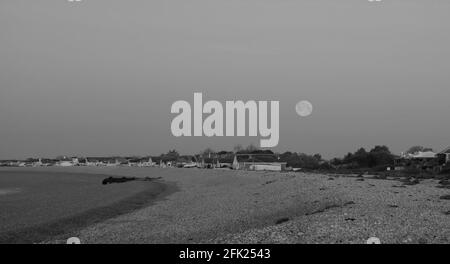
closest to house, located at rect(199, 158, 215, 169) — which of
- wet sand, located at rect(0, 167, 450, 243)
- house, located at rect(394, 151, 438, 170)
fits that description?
house, located at rect(394, 151, 438, 170)

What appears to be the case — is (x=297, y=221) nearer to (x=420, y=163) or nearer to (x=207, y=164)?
(x=420, y=163)

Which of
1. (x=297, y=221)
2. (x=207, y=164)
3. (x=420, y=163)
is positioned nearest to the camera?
(x=297, y=221)

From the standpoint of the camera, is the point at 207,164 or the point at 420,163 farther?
the point at 207,164

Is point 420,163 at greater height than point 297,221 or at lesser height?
greater

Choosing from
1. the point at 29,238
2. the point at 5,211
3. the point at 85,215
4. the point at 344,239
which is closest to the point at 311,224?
the point at 344,239

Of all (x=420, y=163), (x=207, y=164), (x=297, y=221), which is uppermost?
(x=420, y=163)

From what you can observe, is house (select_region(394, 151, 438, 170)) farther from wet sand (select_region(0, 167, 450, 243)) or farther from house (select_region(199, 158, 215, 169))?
house (select_region(199, 158, 215, 169))

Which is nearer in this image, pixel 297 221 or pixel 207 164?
pixel 297 221

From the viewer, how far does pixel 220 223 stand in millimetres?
19812

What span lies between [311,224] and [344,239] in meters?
2.40

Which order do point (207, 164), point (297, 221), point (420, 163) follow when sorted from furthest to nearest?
point (207, 164), point (420, 163), point (297, 221)

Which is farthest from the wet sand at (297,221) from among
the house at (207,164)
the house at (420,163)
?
the house at (207,164)

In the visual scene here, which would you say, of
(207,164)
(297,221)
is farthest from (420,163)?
(207,164)

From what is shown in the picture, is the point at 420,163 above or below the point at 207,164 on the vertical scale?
above
